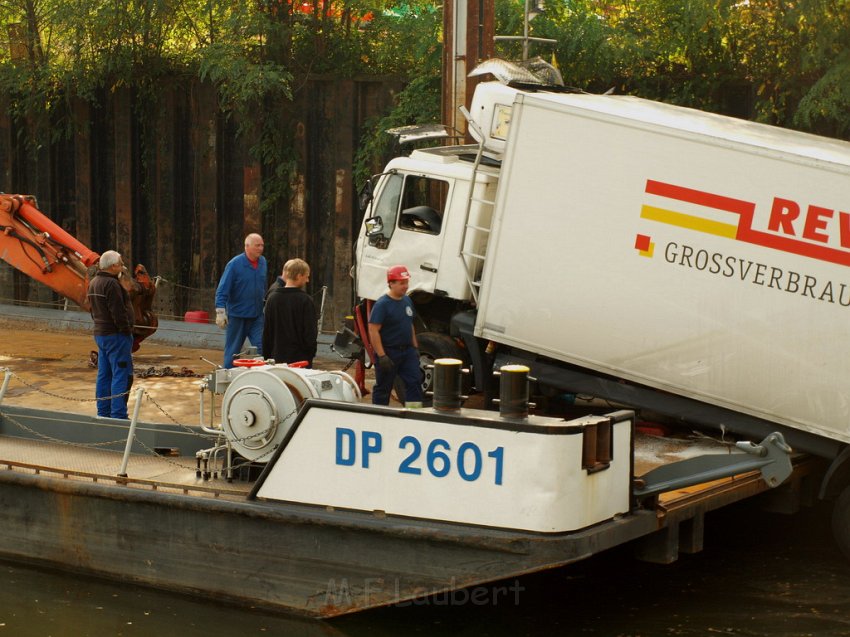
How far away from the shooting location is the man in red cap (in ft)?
33.3

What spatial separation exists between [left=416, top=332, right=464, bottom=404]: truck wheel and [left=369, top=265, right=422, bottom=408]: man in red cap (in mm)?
934

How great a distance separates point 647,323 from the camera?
959 centimetres

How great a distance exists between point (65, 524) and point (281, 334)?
2.51 m

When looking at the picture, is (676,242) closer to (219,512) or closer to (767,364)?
(767,364)

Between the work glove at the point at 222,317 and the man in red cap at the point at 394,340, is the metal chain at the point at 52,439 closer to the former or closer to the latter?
the man in red cap at the point at 394,340

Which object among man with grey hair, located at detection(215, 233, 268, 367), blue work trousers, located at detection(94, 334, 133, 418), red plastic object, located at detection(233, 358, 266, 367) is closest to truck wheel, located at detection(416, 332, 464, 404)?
man with grey hair, located at detection(215, 233, 268, 367)

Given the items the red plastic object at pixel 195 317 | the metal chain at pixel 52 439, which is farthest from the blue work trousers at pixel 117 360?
the red plastic object at pixel 195 317

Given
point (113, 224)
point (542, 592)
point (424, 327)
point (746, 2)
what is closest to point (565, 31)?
point (746, 2)

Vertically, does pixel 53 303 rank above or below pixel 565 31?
below

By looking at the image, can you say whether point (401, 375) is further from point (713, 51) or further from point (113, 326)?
point (713, 51)

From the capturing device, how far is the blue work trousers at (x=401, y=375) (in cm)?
1027

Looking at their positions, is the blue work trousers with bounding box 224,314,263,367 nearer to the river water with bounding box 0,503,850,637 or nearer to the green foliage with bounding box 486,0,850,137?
the river water with bounding box 0,503,850,637

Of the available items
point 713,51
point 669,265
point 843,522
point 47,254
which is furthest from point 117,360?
point 713,51

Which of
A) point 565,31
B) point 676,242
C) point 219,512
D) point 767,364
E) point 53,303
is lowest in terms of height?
point 53,303
